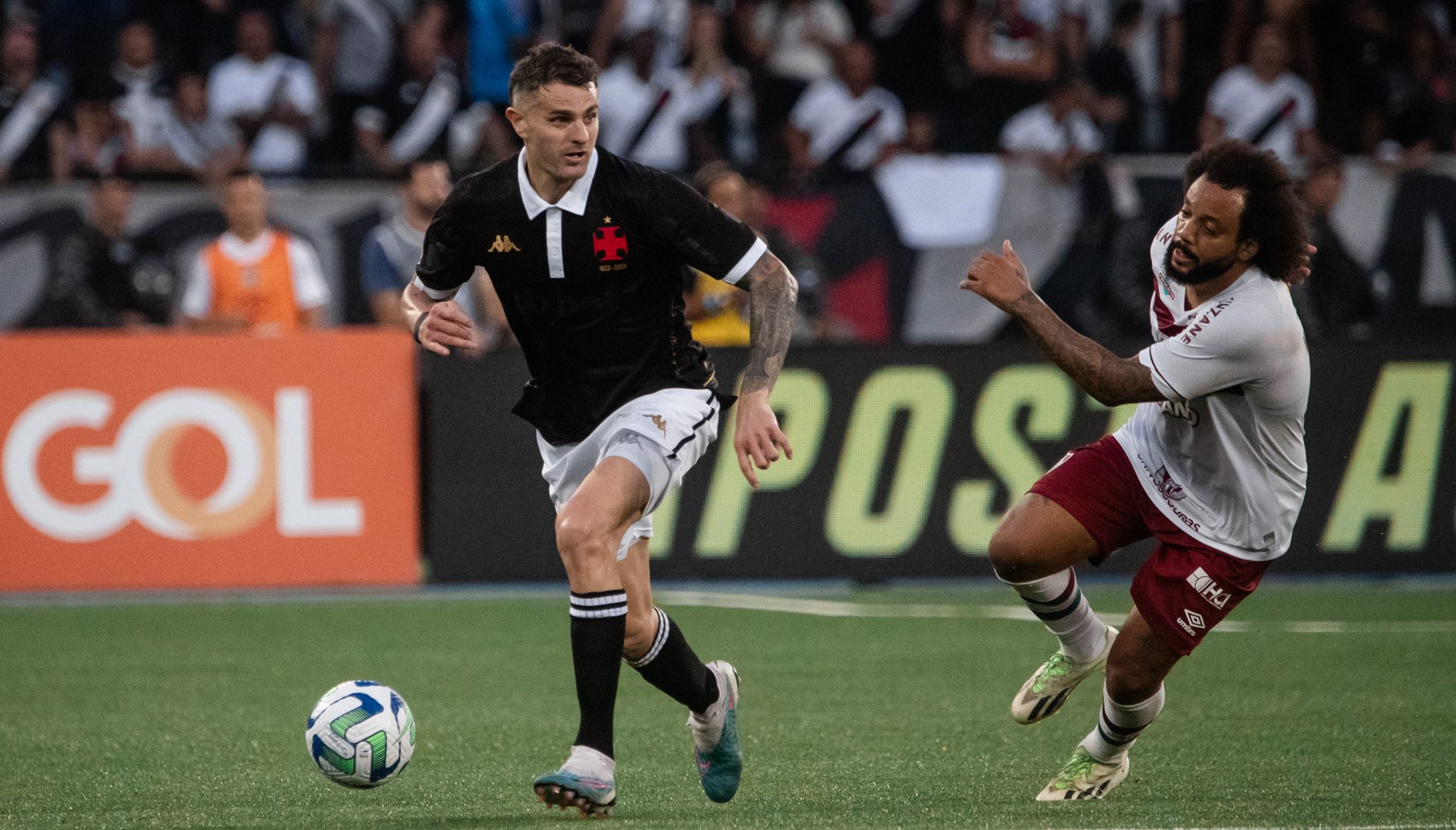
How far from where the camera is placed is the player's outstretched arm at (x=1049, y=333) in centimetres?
530

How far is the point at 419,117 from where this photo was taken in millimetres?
13648

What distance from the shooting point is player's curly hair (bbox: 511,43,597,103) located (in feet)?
17.4

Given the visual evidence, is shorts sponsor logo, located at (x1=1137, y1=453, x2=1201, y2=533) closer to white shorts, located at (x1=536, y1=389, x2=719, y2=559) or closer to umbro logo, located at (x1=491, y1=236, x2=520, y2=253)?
white shorts, located at (x1=536, y1=389, x2=719, y2=559)

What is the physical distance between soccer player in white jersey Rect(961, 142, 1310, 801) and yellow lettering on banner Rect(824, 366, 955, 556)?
4.94 meters

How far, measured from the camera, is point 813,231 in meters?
13.0

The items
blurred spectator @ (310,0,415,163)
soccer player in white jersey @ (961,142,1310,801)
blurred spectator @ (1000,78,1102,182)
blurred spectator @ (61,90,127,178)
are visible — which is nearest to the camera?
soccer player in white jersey @ (961,142,1310,801)

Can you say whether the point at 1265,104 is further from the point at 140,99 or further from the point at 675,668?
the point at 675,668

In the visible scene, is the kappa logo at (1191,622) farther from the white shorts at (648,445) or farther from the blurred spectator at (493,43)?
the blurred spectator at (493,43)

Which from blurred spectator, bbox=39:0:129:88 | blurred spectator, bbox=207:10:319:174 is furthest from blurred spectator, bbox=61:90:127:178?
blurred spectator, bbox=39:0:129:88

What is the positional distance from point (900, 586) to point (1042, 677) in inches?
207

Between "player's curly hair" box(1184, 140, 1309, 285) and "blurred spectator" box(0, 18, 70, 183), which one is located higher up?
"player's curly hair" box(1184, 140, 1309, 285)

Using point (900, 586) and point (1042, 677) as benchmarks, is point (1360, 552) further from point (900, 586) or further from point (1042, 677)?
point (1042, 677)

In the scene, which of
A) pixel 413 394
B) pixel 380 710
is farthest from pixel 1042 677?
pixel 413 394

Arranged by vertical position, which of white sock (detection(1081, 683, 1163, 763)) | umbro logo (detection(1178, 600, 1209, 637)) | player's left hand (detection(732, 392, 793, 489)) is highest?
player's left hand (detection(732, 392, 793, 489))
